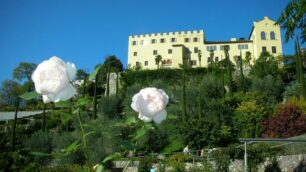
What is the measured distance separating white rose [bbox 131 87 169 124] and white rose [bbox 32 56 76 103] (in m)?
0.28

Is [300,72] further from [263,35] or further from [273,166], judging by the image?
[263,35]

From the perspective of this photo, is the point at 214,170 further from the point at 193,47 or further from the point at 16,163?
the point at 193,47

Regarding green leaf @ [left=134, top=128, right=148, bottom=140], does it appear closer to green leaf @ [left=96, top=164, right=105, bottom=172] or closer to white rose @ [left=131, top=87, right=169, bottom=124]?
white rose @ [left=131, top=87, right=169, bottom=124]

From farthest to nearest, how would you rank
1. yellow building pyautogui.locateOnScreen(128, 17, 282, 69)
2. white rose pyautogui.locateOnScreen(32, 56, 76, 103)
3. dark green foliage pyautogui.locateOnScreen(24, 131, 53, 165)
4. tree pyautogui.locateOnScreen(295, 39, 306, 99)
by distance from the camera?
yellow building pyautogui.locateOnScreen(128, 17, 282, 69) < tree pyautogui.locateOnScreen(295, 39, 306, 99) < dark green foliage pyautogui.locateOnScreen(24, 131, 53, 165) < white rose pyautogui.locateOnScreen(32, 56, 76, 103)

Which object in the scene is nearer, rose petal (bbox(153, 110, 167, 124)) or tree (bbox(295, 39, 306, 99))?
rose petal (bbox(153, 110, 167, 124))

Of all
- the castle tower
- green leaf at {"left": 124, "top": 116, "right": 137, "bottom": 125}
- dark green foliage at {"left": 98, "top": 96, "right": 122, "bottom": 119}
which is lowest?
green leaf at {"left": 124, "top": 116, "right": 137, "bottom": 125}

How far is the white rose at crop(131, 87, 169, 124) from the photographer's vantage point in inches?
56.4

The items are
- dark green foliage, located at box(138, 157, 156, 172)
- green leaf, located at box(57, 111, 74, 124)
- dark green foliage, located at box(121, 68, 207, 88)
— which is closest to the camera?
green leaf, located at box(57, 111, 74, 124)

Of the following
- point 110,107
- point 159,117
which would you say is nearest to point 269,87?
point 110,107

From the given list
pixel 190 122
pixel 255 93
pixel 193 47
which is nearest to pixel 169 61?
pixel 193 47

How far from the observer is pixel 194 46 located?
62.2 metres

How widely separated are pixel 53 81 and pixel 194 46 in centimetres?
6187

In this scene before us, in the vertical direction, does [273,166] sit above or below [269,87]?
below

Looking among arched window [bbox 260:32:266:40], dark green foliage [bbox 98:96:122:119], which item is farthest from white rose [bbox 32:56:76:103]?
arched window [bbox 260:32:266:40]
